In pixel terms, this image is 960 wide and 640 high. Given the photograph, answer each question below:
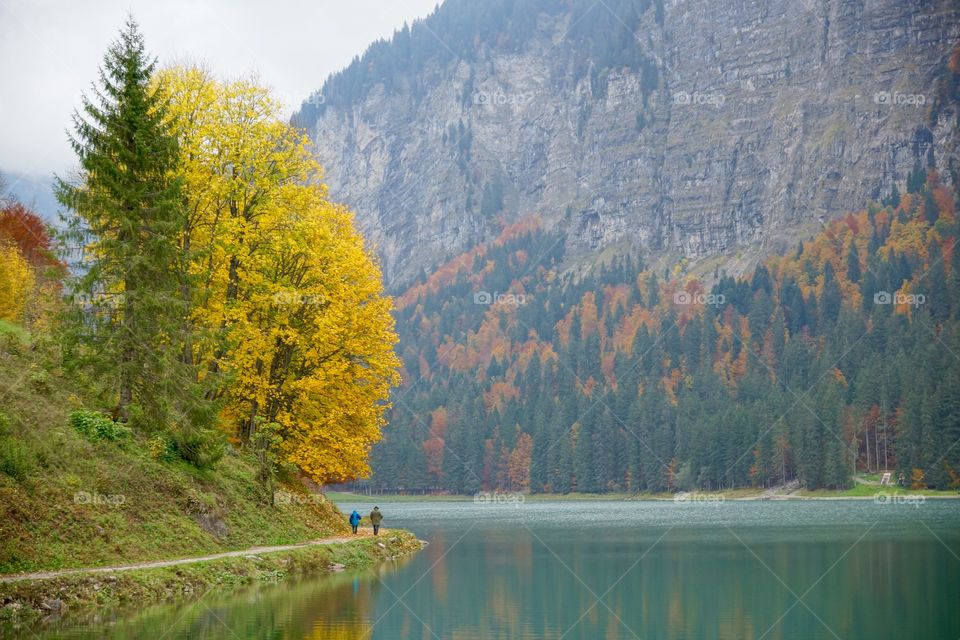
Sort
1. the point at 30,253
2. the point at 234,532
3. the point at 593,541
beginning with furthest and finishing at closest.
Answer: the point at 30,253
the point at 593,541
the point at 234,532

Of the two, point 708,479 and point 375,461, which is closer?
point 708,479

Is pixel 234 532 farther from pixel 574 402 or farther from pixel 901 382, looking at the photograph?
pixel 574 402

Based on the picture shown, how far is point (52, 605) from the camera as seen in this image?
2508 centimetres

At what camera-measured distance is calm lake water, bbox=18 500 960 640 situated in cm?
2477

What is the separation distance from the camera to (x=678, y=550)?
49.2 meters

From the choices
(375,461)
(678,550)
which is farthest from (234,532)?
(375,461)

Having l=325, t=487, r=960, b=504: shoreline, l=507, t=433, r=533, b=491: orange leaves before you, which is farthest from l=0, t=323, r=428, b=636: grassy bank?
l=507, t=433, r=533, b=491: orange leaves

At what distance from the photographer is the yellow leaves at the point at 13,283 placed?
168ft

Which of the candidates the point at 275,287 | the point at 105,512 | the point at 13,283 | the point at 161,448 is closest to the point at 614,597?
the point at 105,512

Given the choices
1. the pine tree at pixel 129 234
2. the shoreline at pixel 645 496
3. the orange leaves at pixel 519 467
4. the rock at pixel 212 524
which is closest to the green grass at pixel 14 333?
the pine tree at pixel 129 234

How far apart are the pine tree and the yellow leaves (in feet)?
55.2

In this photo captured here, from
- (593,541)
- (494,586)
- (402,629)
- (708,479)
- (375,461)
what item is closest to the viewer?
(402,629)

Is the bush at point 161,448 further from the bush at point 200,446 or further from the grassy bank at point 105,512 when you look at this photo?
the bush at point 200,446

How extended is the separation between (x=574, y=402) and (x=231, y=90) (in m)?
152
